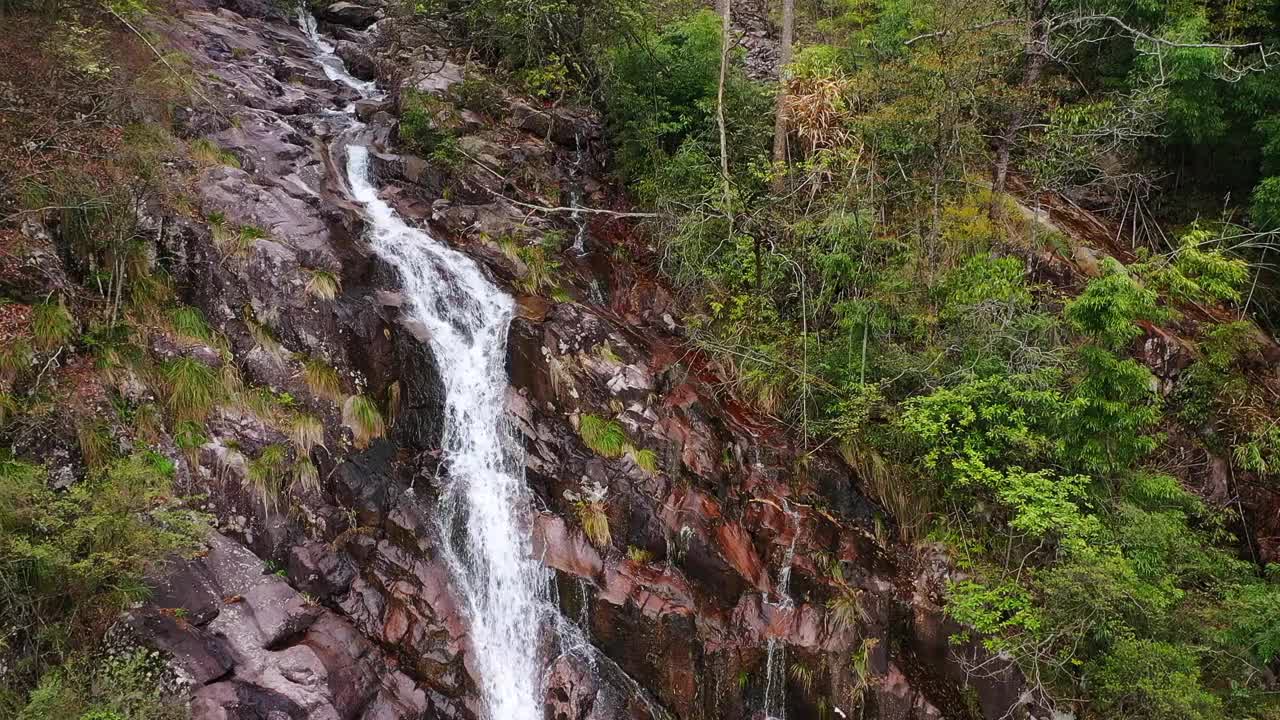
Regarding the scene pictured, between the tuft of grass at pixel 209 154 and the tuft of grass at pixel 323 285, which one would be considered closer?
the tuft of grass at pixel 323 285

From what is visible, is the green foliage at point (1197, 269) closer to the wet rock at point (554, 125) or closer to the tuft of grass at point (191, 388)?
the wet rock at point (554, 125)

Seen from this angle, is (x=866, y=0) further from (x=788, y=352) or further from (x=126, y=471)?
(x=126, y=471)

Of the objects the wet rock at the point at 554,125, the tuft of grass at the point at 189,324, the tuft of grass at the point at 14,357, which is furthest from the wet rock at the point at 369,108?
the tuft of grass at the point at 14,357

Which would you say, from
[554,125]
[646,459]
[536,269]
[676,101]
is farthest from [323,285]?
[676,101]

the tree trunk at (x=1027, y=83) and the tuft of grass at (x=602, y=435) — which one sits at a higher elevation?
the tree trunk at (x=1027, y=83)

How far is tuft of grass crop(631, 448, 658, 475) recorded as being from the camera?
30.1 ft

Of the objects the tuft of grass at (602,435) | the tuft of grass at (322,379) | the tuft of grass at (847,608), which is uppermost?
the tuft of grass at (322,379)

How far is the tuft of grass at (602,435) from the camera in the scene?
9.26 meters

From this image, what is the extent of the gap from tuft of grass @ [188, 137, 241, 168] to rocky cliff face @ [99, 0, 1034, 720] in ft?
0.93

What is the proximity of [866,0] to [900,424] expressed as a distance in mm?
10346

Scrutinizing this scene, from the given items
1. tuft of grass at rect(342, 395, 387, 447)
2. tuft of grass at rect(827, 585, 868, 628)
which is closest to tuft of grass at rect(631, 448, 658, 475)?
tuft of grass at rect(827, 585, 868, 628)

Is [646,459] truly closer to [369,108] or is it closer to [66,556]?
[66,556]

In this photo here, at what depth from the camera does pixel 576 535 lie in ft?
28.8

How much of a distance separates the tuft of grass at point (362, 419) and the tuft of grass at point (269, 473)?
0.84 meters
